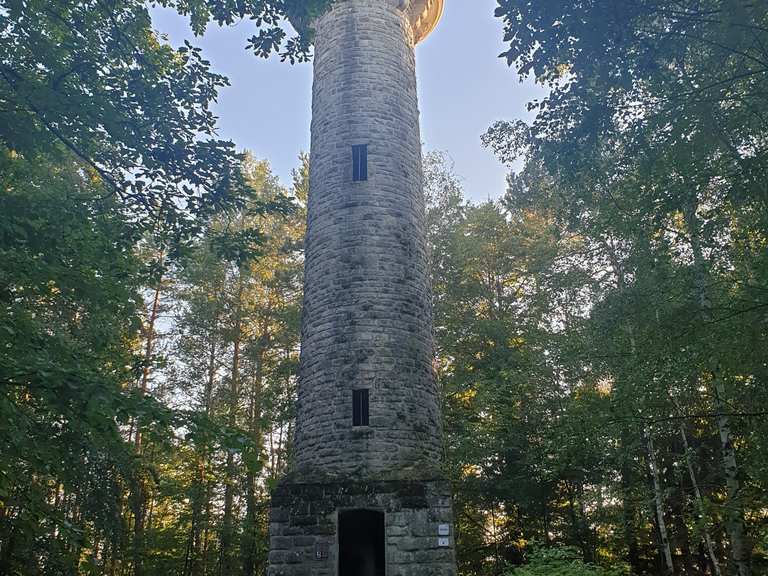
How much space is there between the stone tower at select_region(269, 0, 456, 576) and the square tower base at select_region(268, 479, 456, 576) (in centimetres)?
1

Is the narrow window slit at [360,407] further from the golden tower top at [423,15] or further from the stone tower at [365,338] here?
the golden tower top at [423,15]

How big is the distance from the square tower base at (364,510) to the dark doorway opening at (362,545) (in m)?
1.76

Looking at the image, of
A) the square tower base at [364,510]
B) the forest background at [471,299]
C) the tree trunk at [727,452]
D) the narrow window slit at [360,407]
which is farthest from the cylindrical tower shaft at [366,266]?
the tree trunk at [727,452]

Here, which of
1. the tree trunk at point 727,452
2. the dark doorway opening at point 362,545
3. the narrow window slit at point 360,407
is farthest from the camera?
the dark doorway opening at point 362,545

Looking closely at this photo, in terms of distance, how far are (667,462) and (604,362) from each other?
474 centimetres

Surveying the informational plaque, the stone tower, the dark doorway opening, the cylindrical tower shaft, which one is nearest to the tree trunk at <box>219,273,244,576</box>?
the dark doorway opening

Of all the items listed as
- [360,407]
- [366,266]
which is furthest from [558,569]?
[366,266]

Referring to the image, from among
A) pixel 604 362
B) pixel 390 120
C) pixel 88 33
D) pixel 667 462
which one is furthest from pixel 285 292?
pixel 88 33

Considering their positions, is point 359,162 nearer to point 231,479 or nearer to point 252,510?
point 252,510

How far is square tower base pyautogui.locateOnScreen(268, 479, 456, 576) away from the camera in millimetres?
7621

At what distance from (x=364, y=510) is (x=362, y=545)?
2.15 meters

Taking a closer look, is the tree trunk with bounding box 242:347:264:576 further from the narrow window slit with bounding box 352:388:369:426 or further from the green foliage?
the green foliage

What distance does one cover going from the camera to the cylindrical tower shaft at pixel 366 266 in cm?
849

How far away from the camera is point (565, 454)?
10.9m
